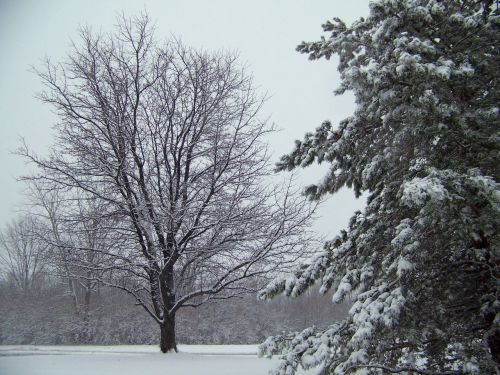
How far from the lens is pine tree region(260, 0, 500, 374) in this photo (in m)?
3.60

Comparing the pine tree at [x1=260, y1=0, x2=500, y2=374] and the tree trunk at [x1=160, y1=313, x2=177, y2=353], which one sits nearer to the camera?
the pine tree at [x1=260, y1=0, x2=500, y2=374]

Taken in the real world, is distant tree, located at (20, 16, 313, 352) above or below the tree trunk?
above

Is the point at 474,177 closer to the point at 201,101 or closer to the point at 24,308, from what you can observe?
the point at 201,101

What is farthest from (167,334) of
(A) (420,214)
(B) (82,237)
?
(A) (420,214)

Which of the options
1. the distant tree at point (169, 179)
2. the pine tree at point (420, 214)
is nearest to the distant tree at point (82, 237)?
the distant tree at point (169, 179)

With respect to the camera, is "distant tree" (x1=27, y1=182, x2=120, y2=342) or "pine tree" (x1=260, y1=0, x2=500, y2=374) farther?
"distant tree" (x1=27, y1=182, x2=120, y2=342)

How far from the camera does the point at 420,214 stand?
3.68 m

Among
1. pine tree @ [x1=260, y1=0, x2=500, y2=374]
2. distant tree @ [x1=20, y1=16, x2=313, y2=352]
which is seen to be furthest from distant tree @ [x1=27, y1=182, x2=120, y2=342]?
pine tree @ [x1=260, y1=0, x2=500, y2=374]

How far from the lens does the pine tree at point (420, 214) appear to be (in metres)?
3.60

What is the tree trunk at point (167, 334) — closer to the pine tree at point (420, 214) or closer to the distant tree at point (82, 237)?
the distant tree at point (82, 237)

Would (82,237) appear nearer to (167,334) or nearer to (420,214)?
(167,334)

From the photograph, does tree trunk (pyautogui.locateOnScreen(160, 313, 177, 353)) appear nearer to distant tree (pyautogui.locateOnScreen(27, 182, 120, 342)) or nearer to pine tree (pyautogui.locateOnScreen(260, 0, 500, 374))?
distant tree (pyautogui.locateOnScreen(27, 182, 120, 342))

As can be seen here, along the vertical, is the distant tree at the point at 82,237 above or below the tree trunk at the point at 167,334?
above

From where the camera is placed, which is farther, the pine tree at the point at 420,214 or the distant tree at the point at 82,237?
the distant tree at the point at 82,237
